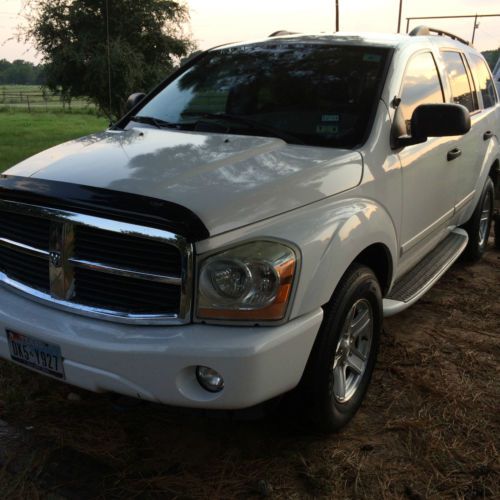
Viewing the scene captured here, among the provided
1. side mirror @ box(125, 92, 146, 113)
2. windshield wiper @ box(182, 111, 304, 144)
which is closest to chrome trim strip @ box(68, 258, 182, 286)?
windshield wiper @ box(182, 111, 304, 144)

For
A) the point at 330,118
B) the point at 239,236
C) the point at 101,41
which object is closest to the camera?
the point at 239,236

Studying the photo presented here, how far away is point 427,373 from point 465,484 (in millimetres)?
949

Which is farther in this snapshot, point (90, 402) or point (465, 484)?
point (90, 402)

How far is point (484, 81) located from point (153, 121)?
333 centimetres

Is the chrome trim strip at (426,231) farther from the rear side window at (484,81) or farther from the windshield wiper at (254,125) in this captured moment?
the rear side window at (484,81)

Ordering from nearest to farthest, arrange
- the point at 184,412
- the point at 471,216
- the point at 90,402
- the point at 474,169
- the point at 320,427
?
the point at 184,412 → the point at 320,427 → the point at 90,402 → the point at 474,169 → the point at 471,216

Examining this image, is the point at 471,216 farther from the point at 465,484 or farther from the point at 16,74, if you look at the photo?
the point at 16,74

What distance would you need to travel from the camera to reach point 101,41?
1429cm

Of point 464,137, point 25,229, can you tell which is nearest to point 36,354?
point 25,229

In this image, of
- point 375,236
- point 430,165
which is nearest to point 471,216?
point 430,165

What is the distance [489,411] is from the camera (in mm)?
2938

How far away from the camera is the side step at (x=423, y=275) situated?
3.20 metres

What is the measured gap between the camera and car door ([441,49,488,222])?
4.16 metres

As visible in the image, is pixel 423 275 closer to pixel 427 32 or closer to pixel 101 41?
pixel 427 32
